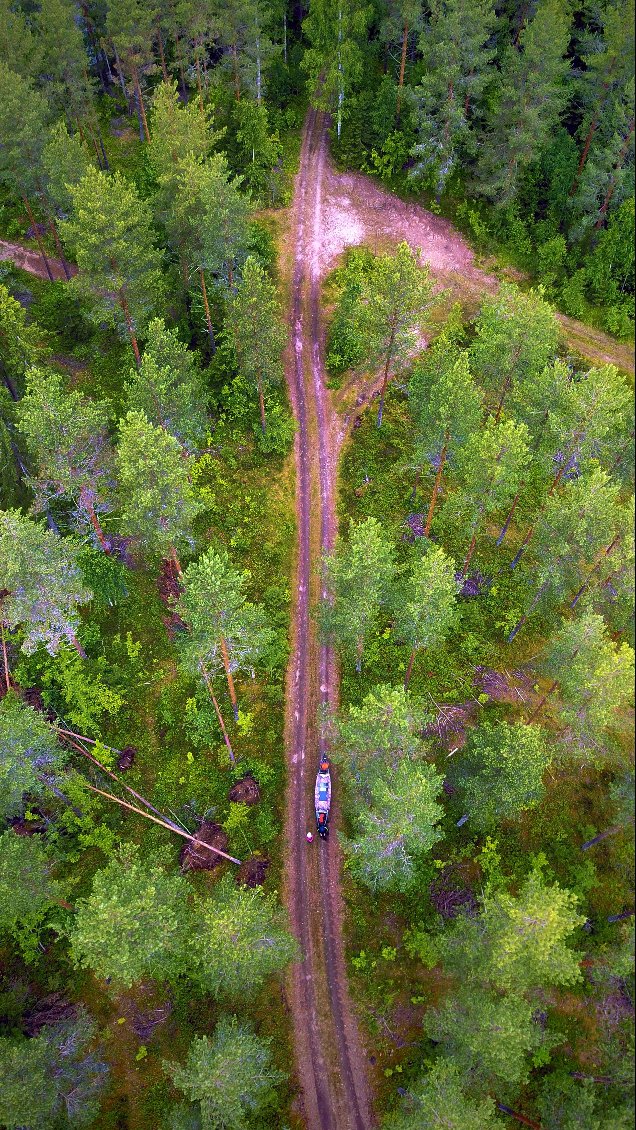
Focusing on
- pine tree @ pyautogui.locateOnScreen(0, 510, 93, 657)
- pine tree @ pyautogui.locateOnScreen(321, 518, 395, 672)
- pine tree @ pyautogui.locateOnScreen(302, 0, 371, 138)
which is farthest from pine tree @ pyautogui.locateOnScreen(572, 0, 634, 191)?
pine tree @ pyautogui.locateOnScreen(0, 510, 93, 657)

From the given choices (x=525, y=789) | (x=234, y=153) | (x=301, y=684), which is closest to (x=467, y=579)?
(x=301, y=684)

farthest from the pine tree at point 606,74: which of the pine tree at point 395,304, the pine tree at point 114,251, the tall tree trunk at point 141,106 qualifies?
the tall tree trunk at point 141,106

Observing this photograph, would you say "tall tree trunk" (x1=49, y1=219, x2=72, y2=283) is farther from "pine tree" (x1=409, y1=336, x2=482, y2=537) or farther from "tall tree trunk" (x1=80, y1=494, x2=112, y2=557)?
"pine tree" (x1=409, y1=336, x2=482, y2=537)

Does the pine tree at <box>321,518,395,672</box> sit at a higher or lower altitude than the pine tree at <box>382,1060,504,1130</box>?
higher

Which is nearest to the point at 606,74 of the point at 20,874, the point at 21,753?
the point at 21,753

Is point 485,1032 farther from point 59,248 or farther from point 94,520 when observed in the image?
point 59,248

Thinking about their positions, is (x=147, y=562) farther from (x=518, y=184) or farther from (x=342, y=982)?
(x=518, y=184)

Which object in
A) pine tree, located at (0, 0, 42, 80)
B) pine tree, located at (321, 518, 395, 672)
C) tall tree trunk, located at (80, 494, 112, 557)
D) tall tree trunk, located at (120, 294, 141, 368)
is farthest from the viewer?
pine tree, located at (0, 0, 42, 80)
